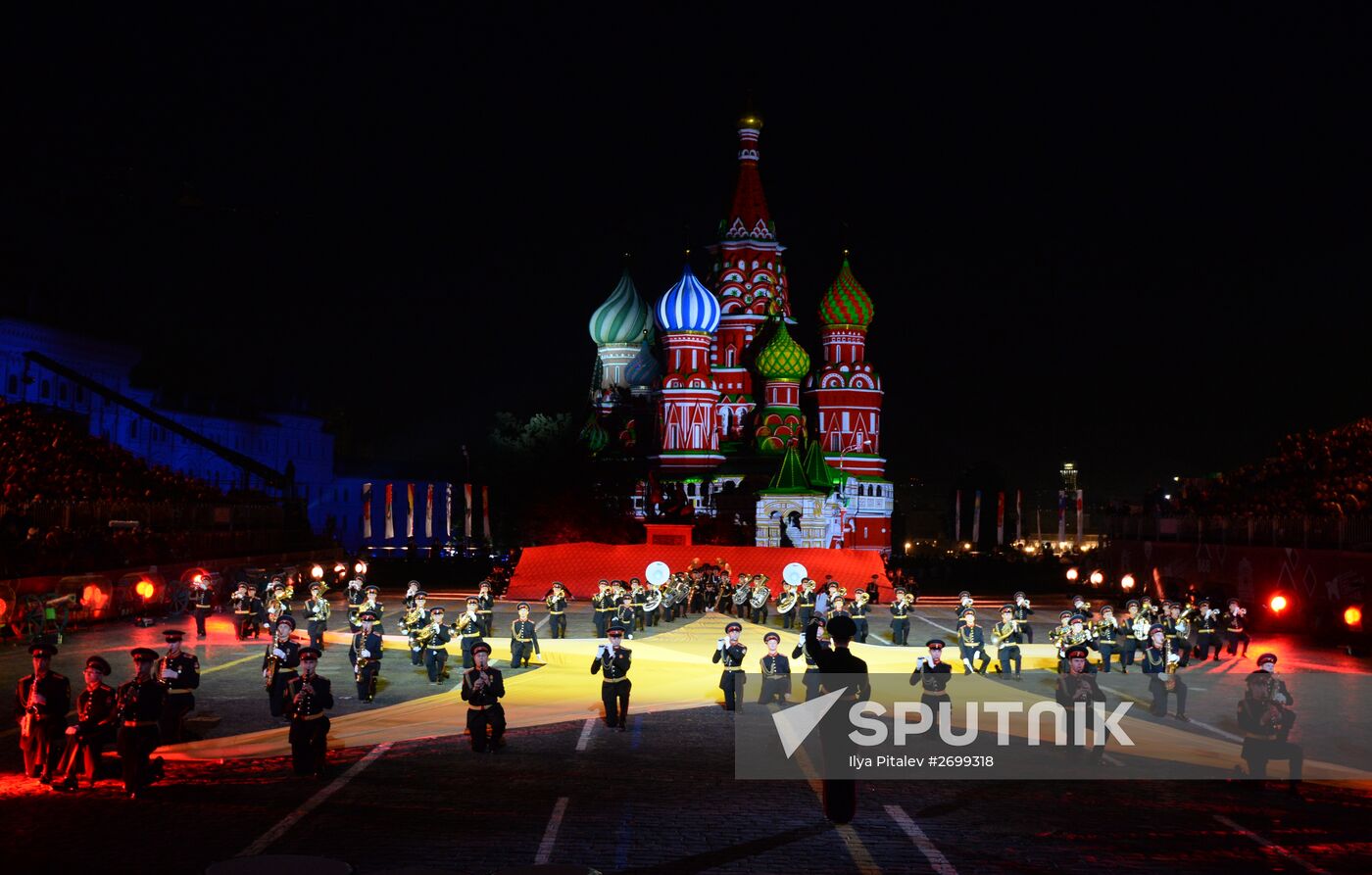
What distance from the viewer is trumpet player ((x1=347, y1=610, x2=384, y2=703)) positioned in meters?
22.1

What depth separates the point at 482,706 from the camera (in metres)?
17.5

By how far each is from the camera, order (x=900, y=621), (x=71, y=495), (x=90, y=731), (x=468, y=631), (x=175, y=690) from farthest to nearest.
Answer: (x=71, y=495), (x=900, y=621), (x=468, y=631), (x=175, y=690), (x=90, y=731)

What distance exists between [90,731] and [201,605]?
721 inches

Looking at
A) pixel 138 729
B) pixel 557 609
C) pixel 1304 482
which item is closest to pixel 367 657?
pixel 138 729

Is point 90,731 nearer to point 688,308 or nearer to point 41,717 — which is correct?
point 41,717

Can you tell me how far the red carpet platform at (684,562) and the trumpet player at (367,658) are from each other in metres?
22.0

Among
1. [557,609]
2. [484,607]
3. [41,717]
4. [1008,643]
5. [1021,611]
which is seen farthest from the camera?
[557,609]

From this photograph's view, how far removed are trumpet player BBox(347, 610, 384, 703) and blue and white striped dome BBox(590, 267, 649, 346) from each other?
7738 cm

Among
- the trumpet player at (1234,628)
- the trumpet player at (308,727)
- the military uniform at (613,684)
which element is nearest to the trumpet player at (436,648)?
the military uniform at (613,684)

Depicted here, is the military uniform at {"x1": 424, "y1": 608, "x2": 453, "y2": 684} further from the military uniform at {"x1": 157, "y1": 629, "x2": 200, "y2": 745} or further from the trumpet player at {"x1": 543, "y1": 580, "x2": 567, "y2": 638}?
the military uniform at {"x1": 157, "y1": 629, "x2": 200, "y2": 745}

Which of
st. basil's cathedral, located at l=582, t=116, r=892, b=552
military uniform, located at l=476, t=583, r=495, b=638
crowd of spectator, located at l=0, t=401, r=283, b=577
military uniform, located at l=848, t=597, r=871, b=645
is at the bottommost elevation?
military uniform, located at l=848, t=597, r=871, b=645

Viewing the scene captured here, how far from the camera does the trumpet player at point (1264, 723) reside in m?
15.8

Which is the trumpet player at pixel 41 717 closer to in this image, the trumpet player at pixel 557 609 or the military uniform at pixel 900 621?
the trumpet player at pixel 557 609

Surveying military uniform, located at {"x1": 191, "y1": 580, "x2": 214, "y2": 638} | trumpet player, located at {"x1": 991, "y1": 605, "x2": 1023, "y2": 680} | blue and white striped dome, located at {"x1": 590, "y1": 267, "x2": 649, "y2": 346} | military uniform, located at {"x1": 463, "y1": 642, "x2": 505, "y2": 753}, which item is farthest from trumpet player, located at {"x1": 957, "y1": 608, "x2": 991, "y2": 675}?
blue and white striped dome, located at {"x1": 590, "y1": 267, "x2": 649, "y2": 346}
